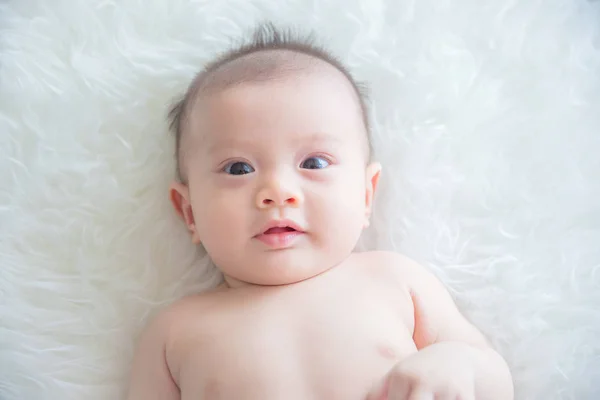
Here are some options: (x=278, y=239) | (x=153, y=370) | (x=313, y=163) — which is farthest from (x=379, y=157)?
(x=153, y=370)

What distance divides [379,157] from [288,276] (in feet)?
1.08

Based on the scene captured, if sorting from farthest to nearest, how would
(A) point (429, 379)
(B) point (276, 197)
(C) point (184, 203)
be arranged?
(C) point (184, 203)
(B) point (276, 197)
(A) point (429, 379)

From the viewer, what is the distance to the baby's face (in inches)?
42.1

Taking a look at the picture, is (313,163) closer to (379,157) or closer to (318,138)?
(318,138)

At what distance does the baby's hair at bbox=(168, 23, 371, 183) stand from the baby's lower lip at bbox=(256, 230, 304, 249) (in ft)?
0.75

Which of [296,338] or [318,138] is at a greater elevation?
[318,138]

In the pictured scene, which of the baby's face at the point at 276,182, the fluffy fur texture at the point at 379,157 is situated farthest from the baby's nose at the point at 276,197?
the fluffy fur texture at the point at 379,157

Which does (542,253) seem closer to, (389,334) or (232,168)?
(389,334)

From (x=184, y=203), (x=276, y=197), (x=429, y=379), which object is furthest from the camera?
(x=184, y=203)

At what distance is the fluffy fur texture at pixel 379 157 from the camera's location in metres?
1.22

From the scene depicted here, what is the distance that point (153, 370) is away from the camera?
1128 mm

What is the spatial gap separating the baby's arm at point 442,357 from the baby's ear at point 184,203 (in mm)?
373

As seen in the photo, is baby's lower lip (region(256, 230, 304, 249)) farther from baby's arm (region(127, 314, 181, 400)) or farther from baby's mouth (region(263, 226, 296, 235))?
baby's arm (region(127, 314, 181, 400))

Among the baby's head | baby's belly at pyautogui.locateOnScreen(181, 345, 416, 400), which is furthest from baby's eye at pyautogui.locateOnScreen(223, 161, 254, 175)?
baby's belly at pyautogui.locateOnScreen(181, 345, 416, 400)
